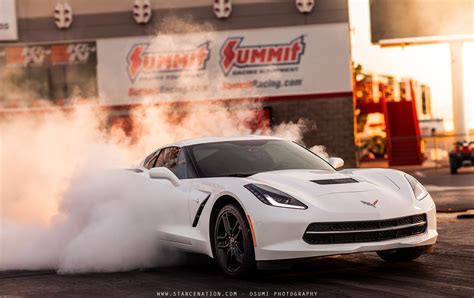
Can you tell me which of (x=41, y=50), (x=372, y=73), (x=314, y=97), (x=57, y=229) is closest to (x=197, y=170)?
(x=57, y=229)

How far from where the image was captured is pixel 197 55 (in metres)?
33.9

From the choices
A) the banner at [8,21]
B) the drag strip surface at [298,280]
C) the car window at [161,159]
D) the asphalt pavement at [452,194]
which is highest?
the banner at [8,21]

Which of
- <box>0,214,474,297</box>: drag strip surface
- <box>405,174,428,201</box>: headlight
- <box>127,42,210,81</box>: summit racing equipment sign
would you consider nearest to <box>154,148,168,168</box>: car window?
<box>0,214,474,297</box>: drag strip surface

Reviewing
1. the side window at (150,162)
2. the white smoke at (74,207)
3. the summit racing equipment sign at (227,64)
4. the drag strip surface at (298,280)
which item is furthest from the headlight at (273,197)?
the summit racing equipment sign at (227,64)

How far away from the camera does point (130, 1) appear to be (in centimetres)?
3419

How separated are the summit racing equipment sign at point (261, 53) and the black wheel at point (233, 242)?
25922mm

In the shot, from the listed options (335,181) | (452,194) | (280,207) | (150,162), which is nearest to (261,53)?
(452,194)

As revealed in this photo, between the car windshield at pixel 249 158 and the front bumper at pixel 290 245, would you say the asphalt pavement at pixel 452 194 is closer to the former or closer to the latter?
the car windshield at pixel 249 158

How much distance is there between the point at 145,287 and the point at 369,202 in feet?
6.67

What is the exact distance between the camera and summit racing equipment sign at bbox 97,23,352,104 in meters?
33.4

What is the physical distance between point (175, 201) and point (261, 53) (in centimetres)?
2519

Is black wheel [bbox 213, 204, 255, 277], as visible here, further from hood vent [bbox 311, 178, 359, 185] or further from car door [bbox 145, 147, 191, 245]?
hood vent [bbox 311, 178, 359, 185]

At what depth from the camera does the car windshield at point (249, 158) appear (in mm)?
8773

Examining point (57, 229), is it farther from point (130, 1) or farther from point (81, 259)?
point (130, 1)
